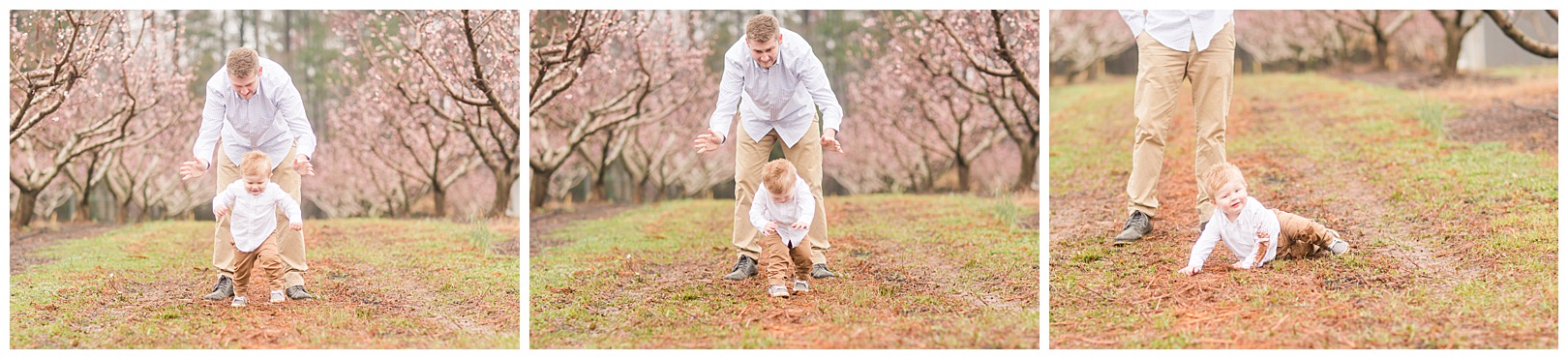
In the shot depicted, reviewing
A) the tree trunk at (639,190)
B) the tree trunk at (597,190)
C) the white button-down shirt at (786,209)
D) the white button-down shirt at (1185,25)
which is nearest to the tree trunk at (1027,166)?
the tree trunk at (639,190)

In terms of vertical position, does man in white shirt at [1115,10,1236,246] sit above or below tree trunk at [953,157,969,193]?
above

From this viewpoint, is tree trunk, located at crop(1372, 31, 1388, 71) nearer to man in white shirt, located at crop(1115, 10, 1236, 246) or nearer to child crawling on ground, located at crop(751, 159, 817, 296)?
man in white shirt, located at crop(1115, 10, 1236, 246)

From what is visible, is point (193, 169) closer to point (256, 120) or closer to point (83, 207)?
point (256, 120)

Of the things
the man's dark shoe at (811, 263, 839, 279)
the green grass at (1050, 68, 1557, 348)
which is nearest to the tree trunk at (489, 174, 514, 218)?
the man's dark shoe at (811, 263, 839, 279)

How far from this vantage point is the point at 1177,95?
4.00 metres

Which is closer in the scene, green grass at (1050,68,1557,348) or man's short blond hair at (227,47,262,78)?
green grass at (1050,68,1557,348)

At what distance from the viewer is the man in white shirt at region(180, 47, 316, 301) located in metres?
3.90

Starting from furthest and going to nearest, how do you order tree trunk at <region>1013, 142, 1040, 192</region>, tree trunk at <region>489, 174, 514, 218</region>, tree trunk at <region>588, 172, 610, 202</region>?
tree trunk at <region>588, 172, 610, 202</region>, tree trunk at <region>1013, 142, 1040, 192</region>, tree trunk at <region>489, 174, 514, 218</region>

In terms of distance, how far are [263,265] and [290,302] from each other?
0.63 ft

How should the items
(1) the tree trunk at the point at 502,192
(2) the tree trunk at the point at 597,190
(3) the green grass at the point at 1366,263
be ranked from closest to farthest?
(3) the green grass at the point at 1366,263 → (1) the tree trunk at the point at 502,192 → (2) the tree trunk at the point at 597,190

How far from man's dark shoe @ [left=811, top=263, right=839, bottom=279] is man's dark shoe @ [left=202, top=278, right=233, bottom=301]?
6.90ft

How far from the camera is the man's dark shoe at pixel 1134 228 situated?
412 cm

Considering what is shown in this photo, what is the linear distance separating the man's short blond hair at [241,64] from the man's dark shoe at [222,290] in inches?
30.8

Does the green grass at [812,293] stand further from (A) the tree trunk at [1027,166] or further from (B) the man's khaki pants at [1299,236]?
(A) the tree trunk at [1027,166]
